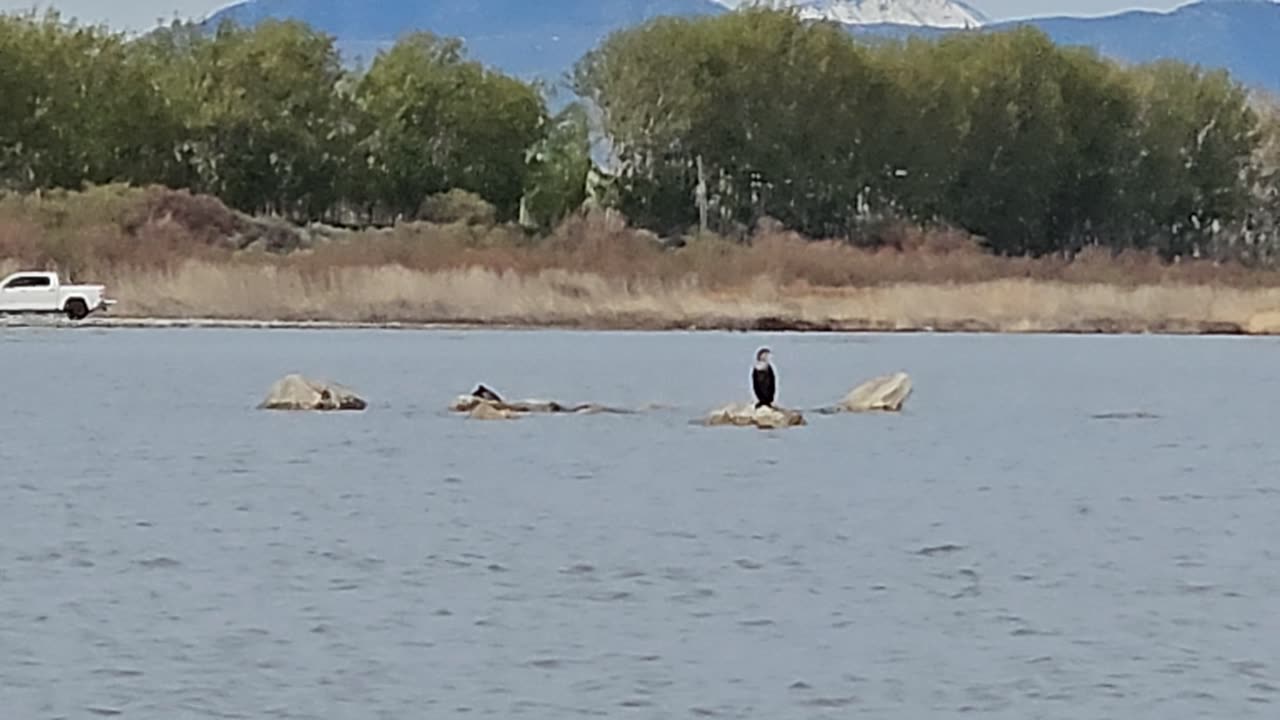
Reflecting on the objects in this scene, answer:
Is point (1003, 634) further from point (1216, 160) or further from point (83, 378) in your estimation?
point (1216, 160)

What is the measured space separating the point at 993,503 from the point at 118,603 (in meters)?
12.0

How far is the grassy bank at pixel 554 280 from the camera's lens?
65.1m

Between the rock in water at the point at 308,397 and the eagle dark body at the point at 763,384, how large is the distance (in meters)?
6.60

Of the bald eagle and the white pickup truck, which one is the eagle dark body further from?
the white pickup truck

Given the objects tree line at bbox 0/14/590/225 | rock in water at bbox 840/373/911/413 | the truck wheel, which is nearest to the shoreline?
the truck wheel

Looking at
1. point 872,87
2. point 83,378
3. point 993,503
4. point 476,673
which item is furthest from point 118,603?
point 872,87

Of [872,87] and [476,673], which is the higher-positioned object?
[872,87]

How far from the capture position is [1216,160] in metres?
101

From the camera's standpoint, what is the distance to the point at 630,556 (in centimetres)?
2552

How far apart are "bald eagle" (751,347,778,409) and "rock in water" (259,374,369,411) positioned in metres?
6.60

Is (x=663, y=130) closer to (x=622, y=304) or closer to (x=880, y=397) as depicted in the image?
(x=622, y=304)

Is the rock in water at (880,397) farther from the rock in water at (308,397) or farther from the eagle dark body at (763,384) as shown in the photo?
the rock in water at (308,397)

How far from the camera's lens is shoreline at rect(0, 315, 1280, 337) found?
64438 mm

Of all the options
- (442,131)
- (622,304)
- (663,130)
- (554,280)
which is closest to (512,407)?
(622,304)
